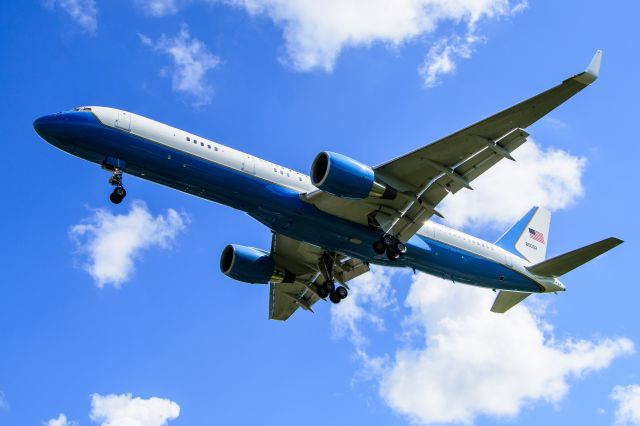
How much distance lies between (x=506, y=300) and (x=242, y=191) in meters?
17.7

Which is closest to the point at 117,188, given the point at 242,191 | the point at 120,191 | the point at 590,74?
the point at 120,191

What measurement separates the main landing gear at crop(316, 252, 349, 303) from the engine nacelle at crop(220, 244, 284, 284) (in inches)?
105

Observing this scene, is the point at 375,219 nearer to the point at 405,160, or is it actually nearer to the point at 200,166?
the point at 405,160

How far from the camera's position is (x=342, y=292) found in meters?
36.9

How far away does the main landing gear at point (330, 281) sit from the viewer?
36.5 metres

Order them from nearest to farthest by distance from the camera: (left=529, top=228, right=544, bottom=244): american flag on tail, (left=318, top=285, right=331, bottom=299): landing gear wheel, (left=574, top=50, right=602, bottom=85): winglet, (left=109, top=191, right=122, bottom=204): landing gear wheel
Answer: (left=574, top=50, right=602, bottom=85): winglet < (left=109, top=191, right=122, bottom=204): landing gear wheel < (left=318, top=285, right=331, bottom=299): landing gear wheel < (left=529, top=228, right=544, bottom=244): american flag on tail

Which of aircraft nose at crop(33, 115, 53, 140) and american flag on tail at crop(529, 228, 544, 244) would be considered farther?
american flag on tail at crop(529, 228, 544, 244)

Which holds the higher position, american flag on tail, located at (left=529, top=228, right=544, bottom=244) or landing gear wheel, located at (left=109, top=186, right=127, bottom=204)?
american flag on tail, located at (left=529, top=228, right=544, bottom=244)

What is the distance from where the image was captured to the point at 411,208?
31.9m

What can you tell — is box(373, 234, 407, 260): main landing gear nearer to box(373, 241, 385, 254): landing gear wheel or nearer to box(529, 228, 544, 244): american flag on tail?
box(373, 241, 385, 254): landing gear wheel

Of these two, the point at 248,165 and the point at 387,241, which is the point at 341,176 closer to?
the point at 248,165

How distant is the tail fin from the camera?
3972 cm

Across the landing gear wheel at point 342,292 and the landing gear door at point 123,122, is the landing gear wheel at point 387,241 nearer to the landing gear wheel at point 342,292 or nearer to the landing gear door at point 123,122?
the landing gear wheel at point 342,292

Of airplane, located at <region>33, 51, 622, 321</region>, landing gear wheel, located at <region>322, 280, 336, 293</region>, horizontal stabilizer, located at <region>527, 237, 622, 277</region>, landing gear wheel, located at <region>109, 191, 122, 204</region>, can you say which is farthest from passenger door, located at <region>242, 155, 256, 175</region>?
horizontal stabilizer, located at <region>527, 237, 622, 277</region>
